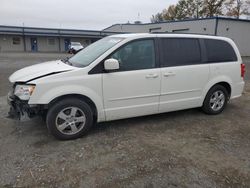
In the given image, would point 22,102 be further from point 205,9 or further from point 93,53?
point 205,9

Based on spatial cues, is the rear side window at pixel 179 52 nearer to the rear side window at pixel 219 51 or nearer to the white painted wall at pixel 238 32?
the rear side window at pixel 219 51

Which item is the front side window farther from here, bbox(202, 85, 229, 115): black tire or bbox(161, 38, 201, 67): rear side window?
bbox(202, 85, 229, 115): black tire

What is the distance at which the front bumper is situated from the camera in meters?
3.57

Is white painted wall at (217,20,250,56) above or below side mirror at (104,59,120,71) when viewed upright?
above

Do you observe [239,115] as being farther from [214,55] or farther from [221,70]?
[214,55]

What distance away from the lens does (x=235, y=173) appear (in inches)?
119

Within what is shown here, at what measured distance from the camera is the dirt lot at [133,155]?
2.86 metres

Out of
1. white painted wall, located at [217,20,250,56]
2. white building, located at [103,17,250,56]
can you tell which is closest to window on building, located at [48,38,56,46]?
white building, located at [103,17,250,56]

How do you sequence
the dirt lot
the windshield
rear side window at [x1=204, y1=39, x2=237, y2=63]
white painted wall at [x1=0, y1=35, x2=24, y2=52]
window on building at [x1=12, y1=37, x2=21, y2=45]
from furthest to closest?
window on building at [x1=12, y1=37, x2=21, y2=45] < white painted wall at [x1=0, y1=35, x2=24, y2=52] < rear side window at [x1=204, y1=39, x2=237, y2=63] < the windshield < the dirt lot

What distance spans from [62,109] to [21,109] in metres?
0.67

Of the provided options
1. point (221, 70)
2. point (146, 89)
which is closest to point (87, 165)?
point (146, 89)

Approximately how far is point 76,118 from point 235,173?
2.56m

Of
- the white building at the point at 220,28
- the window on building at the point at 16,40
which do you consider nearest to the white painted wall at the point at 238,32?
the white building at the point at 220,28

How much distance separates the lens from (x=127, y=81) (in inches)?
159
